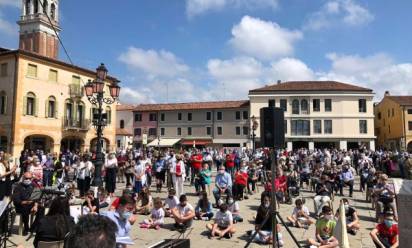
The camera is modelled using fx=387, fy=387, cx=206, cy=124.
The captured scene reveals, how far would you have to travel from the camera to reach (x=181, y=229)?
1003cm

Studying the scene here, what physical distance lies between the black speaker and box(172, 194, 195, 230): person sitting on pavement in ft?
13.7

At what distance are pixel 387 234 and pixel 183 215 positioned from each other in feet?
15.9

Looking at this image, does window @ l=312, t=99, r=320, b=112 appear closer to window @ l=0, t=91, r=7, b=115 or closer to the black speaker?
window @ l=0, t=91, r=7, b=115

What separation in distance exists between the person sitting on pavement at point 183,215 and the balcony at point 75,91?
103 feet

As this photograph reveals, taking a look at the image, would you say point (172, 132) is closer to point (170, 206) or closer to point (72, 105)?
point (72, 105)

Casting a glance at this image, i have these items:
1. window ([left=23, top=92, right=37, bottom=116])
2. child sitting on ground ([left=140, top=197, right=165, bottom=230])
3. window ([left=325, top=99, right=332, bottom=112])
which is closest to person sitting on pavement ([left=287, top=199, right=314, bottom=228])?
child sitting on ground ([left=140, top=197, right=165, bottom=230])

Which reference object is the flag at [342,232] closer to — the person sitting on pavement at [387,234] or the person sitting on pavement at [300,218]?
the person sitting on pavement at [387,234]

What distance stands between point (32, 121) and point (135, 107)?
97.8 ft

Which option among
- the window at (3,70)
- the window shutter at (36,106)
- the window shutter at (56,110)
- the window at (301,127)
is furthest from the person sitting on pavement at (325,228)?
the window at (301,127)

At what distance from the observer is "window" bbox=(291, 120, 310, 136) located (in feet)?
174

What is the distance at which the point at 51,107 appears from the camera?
120 feet

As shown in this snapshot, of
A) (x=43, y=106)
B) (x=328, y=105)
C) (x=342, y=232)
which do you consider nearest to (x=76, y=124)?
(x=43, y=106)

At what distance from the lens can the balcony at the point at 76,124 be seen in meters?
37.9

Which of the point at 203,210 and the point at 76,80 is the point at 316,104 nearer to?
the point at 76,80
